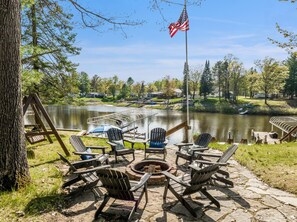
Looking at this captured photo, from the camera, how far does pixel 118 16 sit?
4.36m

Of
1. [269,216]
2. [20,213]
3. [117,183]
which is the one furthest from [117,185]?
[269,216]

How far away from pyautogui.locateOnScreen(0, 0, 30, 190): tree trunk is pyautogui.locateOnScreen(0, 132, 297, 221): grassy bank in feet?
1.25

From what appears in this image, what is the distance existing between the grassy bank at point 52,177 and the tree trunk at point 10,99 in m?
0.38

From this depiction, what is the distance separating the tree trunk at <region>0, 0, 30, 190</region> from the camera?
375cm

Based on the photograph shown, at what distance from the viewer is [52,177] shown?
4730mm

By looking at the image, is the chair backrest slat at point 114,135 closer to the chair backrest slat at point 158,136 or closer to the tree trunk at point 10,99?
the chair backrest slat at point 158,136

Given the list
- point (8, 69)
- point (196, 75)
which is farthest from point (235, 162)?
point (196, 75)

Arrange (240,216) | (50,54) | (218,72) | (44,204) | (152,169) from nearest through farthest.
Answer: (240,216), (44,204), (152,169), (50,54), (218,72)

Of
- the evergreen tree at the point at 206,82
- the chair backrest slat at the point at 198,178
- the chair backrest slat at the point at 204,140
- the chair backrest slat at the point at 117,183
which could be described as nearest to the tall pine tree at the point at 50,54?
the chair backrest slat at the point at 204,140

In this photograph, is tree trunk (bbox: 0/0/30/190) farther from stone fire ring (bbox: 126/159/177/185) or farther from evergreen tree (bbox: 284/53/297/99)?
evergreen tree (bbox: 284/53/297/99)

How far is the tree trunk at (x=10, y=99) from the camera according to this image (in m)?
3.75

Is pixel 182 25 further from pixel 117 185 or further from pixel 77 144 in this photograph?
pixel 117 185

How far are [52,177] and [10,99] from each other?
1887 millimetres

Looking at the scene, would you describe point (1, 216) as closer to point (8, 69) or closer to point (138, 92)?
point (8, 69)
